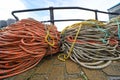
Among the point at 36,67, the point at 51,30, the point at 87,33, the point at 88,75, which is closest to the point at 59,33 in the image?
the point at 51,30

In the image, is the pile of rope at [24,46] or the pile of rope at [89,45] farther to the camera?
the pile of rope at [89,45]

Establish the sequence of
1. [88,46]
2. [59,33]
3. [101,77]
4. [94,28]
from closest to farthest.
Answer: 1. [101,77]
2. [88,46]
3. [94,28]
4. [59,33]

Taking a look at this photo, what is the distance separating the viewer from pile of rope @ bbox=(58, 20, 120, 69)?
279cm

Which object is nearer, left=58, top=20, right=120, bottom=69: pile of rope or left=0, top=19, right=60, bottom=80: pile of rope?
left=0, top=19, right=60, bottom=80: pile of rope

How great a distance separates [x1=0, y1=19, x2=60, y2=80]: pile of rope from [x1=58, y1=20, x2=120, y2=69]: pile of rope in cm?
23

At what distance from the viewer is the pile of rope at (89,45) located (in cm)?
279

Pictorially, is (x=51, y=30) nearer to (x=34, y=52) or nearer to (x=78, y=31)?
(x=78, y=31)

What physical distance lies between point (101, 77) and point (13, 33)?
125 centimetres

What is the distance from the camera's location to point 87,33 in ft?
10.1

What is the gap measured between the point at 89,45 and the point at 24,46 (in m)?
0.89

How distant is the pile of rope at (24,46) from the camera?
2.50 metres

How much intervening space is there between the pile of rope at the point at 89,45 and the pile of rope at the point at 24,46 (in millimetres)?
227

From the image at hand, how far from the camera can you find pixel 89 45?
2.92 metres

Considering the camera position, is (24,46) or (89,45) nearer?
(24,46)
